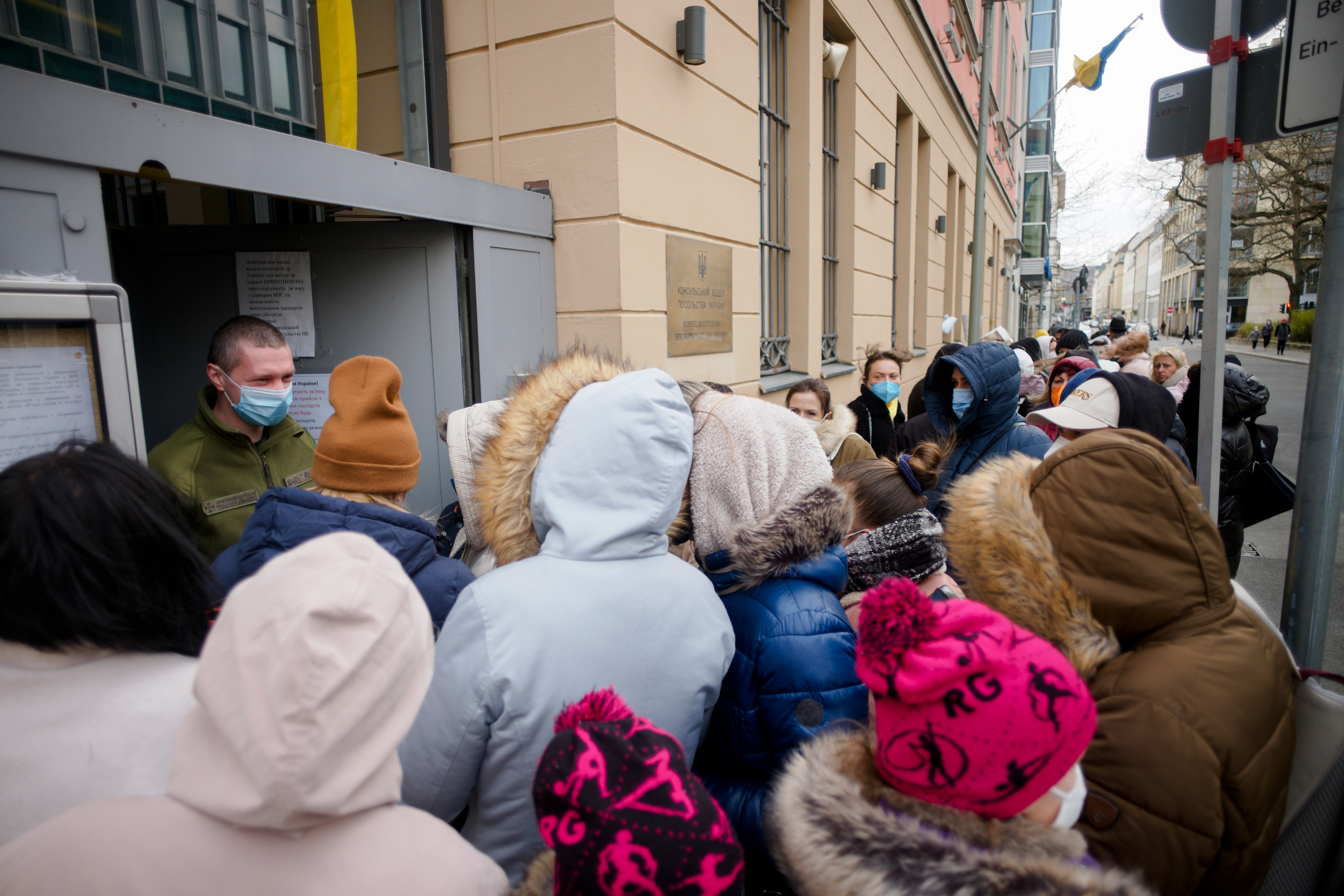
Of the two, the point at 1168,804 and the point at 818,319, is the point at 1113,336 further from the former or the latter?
the point at 1168,804

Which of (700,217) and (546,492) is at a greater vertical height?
(700,217)

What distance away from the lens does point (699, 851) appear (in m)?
0.82

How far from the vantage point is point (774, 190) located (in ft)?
19.2

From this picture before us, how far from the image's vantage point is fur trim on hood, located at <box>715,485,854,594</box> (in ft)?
4.88

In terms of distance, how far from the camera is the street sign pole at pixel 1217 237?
2250mm

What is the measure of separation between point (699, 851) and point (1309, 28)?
2.73 m

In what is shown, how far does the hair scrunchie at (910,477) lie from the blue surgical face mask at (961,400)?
51.2 inches

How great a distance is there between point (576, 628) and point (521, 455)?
474 mm

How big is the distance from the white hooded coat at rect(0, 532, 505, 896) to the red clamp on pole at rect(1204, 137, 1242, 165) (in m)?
2.76

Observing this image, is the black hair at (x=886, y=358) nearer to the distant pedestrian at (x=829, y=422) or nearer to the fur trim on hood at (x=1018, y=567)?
the distant pedestrian at (x=829, y=422)

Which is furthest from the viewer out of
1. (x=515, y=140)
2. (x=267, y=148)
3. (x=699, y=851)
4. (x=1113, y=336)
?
(x=1113, y=336)

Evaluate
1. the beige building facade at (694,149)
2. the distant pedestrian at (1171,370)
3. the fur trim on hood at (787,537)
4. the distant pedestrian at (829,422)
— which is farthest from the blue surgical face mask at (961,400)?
the distant pedestrian at (1171,370)

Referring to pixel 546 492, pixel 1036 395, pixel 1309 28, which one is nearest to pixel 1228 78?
pixel 1309 28

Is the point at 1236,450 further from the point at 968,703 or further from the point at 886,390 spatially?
the point at 968,703
